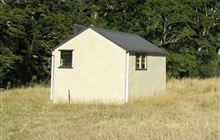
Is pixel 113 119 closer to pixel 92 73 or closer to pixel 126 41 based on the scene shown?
pixel 92 73

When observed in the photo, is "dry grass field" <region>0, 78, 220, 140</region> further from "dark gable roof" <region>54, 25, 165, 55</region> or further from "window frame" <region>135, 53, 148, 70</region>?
"dark gable roof" <region>54, 25, 165, 55</region>

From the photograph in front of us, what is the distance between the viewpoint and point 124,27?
162 ft

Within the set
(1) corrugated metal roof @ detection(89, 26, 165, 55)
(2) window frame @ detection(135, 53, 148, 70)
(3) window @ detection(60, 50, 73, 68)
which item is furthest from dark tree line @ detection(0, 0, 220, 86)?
(2) window frame @ detection(135, 53, 148, 70)

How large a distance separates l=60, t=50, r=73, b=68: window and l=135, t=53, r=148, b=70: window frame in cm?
385

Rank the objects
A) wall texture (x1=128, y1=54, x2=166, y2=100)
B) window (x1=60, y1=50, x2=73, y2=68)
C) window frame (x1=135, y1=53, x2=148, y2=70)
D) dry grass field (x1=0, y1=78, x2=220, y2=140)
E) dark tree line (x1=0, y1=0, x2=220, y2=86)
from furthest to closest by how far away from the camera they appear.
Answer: dark tree line (x1=0, y1=0, x2=220, y2=86) < window frame (x1=135, y1=53, x2=148, y2=70) < window (x1=60, y1=50, x2=73, y2=68) < wall texture (x1=128, y1=54, x2=166, y2=100) < dry grass field (x1=0, y1=78, x2=220, y2=140)

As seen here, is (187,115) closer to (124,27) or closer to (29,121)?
(29,121)

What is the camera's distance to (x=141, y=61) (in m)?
29.4

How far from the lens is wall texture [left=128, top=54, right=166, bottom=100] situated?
27.7 metres

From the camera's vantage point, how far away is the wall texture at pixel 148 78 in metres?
27.7

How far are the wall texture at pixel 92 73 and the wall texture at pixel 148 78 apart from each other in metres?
0.72

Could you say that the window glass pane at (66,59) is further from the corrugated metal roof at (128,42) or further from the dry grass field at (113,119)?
the dry grass field at (113,119)

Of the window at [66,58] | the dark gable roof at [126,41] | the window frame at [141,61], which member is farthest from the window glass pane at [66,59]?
the window frame at [141,61]

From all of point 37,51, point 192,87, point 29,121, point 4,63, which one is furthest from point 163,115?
point 37,51

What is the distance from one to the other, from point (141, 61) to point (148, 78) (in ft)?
4.58
